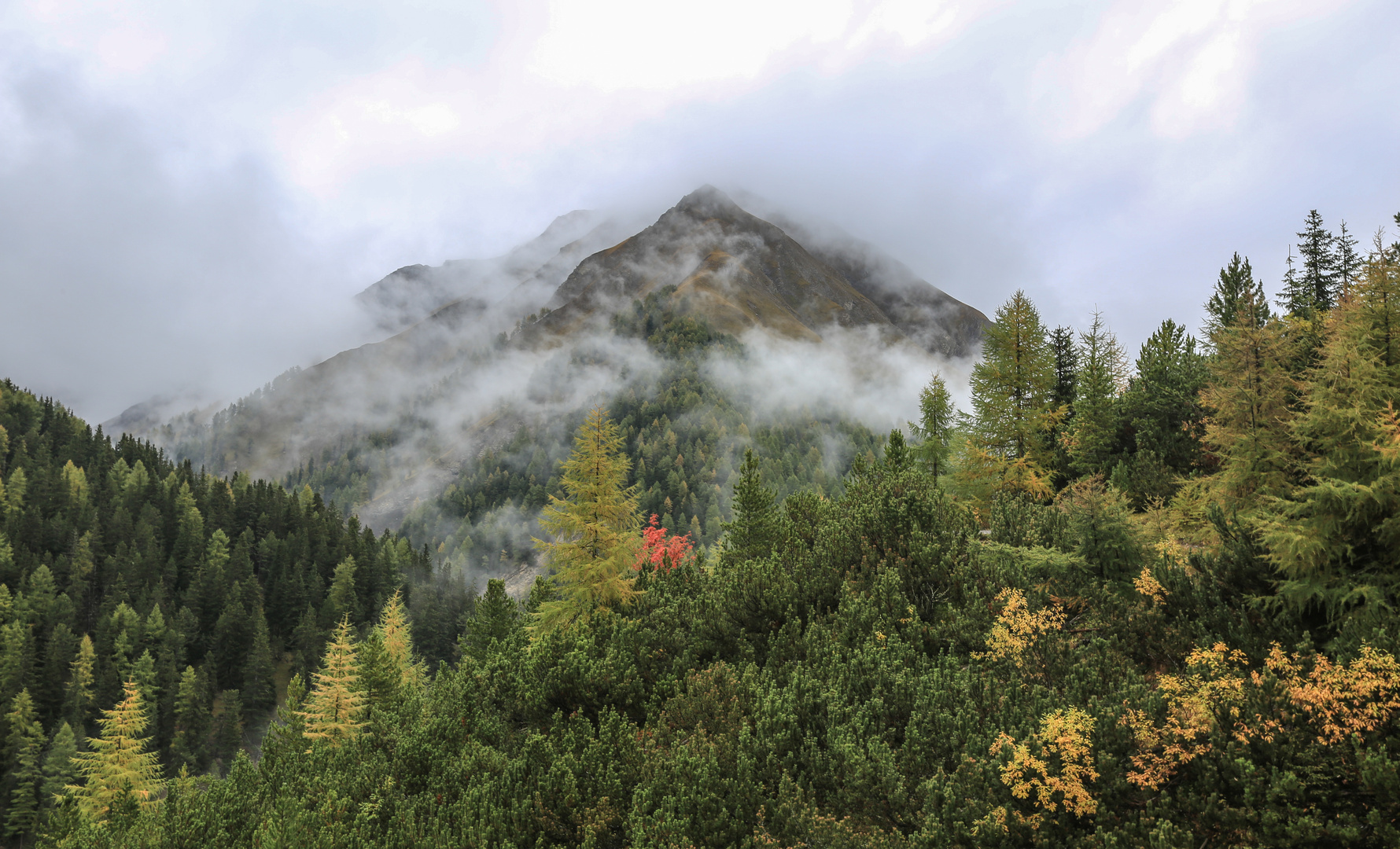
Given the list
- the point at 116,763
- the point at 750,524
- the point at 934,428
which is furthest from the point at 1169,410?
the point at 116,763

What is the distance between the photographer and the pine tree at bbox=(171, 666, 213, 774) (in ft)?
252

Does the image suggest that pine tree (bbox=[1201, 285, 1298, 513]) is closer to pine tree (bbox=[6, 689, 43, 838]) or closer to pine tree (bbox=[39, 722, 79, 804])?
pine tree (bbox=[39, 722, 79, 804])

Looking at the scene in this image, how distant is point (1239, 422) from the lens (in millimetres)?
15688

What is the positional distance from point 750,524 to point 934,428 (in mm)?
20635

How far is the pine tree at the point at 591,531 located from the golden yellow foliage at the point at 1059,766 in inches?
629

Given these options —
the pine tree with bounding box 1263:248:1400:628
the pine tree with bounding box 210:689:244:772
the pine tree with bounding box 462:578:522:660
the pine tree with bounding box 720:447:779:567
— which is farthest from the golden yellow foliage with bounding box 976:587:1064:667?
the pine tree with bounding box 210:689:244:772

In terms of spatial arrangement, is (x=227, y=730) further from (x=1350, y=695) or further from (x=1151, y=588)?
(x=1350, y=695)

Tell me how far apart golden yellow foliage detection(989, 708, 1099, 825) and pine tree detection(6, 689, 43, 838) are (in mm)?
91167

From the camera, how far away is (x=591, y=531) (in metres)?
25.2

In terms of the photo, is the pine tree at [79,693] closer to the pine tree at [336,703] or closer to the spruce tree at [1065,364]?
the pine tree at [336,703]

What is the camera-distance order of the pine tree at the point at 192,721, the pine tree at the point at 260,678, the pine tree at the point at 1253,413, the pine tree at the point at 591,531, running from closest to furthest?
the pine tree at the point at 1253,413 → the pine tree at the point at 591,531 → the pine tree at the point at 192,721 → the pine tree at the point at 260,678

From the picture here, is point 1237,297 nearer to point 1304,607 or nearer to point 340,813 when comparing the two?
point 1304,607

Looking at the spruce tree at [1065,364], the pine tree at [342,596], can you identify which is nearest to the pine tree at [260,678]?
the pine tree at [342,596]

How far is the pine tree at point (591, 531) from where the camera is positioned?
947 inches
